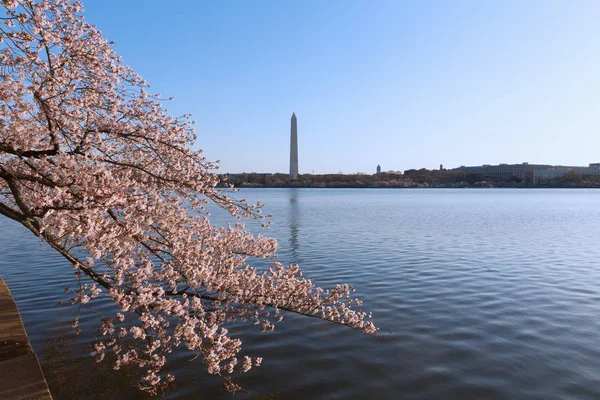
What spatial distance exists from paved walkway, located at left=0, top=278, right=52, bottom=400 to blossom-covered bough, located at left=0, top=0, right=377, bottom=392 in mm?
→ 761

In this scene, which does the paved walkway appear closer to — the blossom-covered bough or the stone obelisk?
the blossom-covered bough

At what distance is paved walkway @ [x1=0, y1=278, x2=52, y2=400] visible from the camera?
205 inches

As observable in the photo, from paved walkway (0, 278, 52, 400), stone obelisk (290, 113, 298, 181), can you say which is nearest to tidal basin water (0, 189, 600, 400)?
paved walkway (0, 278, 52, 400)

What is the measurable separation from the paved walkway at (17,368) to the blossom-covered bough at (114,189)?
2.50 feet

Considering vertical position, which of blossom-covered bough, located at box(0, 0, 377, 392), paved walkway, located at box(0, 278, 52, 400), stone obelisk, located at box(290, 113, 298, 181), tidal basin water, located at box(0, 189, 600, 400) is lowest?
tidal basin water, located at box(0, 189, 600, 400)

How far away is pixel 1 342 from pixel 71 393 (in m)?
1.44

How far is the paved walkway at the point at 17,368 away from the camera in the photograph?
5219mm

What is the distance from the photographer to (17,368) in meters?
5.94

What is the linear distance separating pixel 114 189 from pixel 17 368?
3.08m

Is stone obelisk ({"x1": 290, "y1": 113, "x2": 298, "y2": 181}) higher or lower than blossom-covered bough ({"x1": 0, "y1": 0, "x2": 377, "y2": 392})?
higher

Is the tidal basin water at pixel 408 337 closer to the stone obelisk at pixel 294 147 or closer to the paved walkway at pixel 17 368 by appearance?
the paved walkway at pixel 17 368

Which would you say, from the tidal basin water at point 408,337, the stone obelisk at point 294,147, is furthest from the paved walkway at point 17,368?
the stone obelisk at point 294,147

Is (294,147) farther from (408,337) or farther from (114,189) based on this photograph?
(114,189)

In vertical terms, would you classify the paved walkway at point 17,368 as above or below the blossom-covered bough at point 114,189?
below
